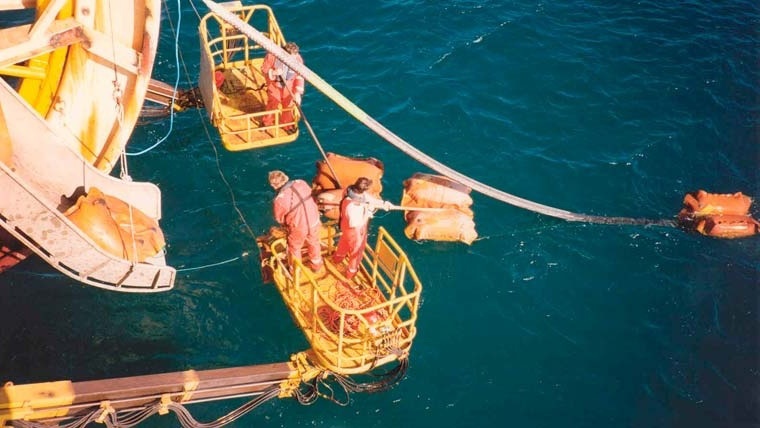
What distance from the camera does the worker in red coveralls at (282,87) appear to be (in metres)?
12.9

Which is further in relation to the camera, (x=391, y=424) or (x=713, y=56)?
(x=713, y=56)

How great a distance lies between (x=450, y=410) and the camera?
449 inches

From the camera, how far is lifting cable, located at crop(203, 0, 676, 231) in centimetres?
917

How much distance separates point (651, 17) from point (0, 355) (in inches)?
829

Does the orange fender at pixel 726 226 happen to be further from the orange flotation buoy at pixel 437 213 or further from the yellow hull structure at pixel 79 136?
the yellow hull structure at pixel 79 136

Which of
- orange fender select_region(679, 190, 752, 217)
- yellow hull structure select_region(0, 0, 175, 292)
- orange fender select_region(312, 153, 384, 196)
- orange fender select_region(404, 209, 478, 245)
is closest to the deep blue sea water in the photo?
orange fender select_region(404, 209, 478, 245)

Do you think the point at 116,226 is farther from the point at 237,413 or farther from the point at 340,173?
the point at 340,173

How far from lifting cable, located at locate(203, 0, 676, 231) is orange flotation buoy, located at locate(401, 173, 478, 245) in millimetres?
508

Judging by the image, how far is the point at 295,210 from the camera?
980 cm

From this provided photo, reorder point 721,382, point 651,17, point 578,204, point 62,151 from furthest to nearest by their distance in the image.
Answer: point 651,17, point 578,204, point 721,382, point 62,151

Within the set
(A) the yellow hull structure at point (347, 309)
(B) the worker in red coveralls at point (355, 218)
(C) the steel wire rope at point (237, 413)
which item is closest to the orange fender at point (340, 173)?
(A) the yellow hull structure at point (347, 309)

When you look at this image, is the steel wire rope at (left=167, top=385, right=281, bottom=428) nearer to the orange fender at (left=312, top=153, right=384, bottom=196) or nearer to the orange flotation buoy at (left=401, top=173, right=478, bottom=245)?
the orange fender at (left=312, top=153, right=384, bottom=196)

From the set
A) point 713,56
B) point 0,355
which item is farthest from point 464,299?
point 713,56

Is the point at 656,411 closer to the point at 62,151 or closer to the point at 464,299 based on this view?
the point at 464,299
